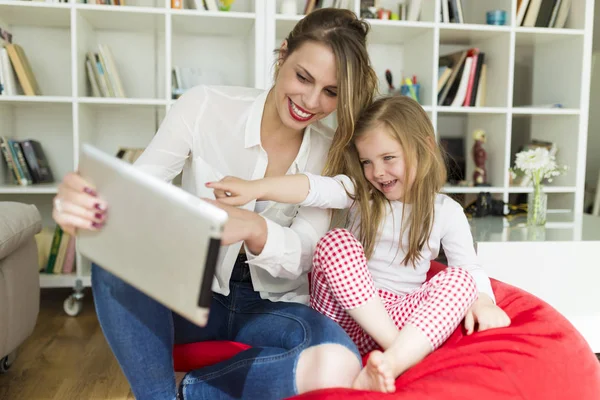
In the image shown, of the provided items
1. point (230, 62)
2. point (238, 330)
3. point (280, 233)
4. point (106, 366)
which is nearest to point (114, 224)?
point (280, 233)

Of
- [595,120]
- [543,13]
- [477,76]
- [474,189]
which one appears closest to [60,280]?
[474,189]

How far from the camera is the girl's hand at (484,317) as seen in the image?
1.30m

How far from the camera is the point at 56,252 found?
2730mm

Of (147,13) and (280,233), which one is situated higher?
(147,13)

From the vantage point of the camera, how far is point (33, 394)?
1.74 metres

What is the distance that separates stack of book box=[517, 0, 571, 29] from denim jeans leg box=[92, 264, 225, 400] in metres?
2.55

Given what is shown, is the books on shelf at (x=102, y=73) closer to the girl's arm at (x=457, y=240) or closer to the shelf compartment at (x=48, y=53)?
the shelf compartment at (x=48, y=53)

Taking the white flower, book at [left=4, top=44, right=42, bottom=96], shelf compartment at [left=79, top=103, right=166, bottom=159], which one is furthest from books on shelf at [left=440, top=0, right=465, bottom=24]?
book at [left=4, top=44, right=42, bottom=96]

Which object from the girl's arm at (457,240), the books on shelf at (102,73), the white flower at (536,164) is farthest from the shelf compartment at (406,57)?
the girl's arm at (457,240)

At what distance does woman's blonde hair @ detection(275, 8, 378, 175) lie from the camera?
1309 millimetres

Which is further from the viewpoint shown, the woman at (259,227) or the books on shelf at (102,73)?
the books on shelf at (102,73)

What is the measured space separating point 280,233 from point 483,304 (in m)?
0.52

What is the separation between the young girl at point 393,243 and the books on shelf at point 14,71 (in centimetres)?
181

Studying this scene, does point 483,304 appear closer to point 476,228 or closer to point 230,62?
point 476,228
